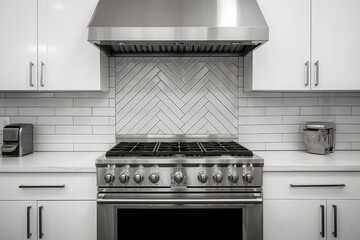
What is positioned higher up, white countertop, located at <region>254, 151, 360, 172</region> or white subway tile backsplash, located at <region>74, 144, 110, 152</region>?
white subway tile backsplash, located at <region>74, 144, 110, 152</region>

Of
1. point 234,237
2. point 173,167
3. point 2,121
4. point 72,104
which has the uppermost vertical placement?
point 72,104

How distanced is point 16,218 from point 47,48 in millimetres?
1199

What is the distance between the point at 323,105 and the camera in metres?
2.46

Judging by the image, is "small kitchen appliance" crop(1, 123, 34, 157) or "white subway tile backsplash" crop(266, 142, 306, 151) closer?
"small kitchen appliance" crop(1, 123, 34, 157)

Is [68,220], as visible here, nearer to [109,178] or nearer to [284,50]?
[109,178]

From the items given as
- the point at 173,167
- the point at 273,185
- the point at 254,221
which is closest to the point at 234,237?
the point at 254,221

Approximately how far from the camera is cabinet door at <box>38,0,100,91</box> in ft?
6.82

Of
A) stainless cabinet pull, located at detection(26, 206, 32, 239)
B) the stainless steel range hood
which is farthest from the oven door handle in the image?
the stainless steel range hood

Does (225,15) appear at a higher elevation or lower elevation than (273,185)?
higher

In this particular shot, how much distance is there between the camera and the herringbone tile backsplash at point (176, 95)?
244 centimetres

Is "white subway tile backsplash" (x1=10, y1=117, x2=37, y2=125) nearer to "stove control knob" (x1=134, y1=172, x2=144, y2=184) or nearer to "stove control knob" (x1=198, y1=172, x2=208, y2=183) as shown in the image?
"stove control knob" (x1=134, y1=172, x2=144, y2=184)

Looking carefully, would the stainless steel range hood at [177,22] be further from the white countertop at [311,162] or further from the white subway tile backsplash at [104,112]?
the white countertop at [311,162]

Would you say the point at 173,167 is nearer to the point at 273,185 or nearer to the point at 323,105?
the point at 273,185

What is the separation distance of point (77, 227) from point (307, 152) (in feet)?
6.06
